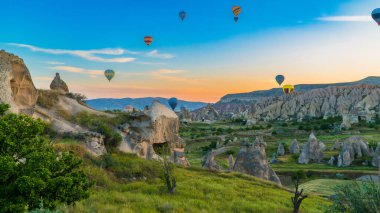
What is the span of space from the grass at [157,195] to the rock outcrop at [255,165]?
1058 centimetres

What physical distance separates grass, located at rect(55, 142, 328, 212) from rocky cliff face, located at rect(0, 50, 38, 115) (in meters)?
3.86

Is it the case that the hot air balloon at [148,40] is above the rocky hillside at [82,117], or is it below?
above

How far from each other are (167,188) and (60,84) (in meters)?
17.0

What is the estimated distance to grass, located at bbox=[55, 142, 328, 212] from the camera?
15027 millimetres

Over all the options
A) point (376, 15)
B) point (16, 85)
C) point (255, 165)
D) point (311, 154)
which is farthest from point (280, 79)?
point (16, 85)

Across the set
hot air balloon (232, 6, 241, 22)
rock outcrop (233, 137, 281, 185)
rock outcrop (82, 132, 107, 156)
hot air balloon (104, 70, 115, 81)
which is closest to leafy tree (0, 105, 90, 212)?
rock outcrop (82, 132, 107, 156)

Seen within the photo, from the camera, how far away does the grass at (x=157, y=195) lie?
49.3 ft

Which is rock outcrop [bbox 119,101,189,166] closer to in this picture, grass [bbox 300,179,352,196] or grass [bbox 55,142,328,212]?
grass [bbox 55,142,328,212]

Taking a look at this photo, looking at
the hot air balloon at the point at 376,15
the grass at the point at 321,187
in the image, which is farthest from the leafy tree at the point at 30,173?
the hot air balloon at the point at 376,15

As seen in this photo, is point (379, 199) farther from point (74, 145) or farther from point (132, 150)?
point (132, 150)

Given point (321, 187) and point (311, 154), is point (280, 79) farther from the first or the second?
point (321, 187)

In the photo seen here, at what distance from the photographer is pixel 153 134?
30922 millimetres

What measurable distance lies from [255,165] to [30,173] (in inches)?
1177

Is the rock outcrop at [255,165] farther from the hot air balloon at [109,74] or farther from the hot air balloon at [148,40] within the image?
the hot air balloon at [148,40]
